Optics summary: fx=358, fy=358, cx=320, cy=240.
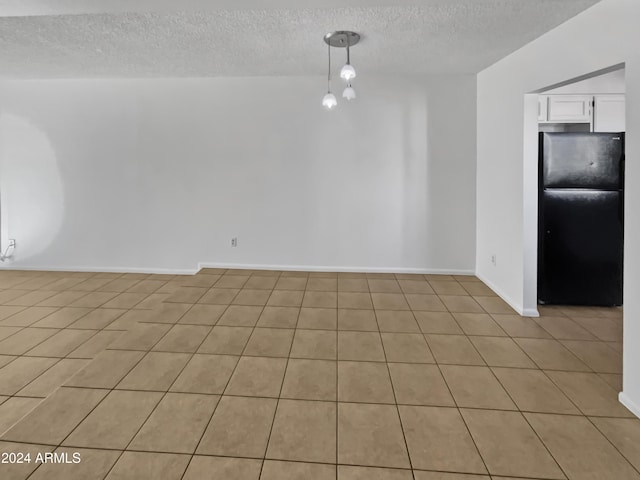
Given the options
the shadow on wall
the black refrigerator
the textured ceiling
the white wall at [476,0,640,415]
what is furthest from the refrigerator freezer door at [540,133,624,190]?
the shadow on wall

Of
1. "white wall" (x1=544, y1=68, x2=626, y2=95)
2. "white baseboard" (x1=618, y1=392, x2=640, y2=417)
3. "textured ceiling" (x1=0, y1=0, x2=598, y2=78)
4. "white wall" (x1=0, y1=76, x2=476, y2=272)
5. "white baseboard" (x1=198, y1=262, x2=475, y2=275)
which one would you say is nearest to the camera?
"white baseboard" (x1=618, y1=392, x2=640, y2=417)

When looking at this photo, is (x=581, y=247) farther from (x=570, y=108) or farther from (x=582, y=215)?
(x=570, y=108)

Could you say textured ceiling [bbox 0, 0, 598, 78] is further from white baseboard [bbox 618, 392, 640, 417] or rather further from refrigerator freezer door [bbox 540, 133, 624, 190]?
white baseboard [bbox 618, 392, 640, 417]

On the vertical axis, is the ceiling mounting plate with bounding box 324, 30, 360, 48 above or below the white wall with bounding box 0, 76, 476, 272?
above

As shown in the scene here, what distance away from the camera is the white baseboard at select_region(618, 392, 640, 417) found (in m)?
1.82

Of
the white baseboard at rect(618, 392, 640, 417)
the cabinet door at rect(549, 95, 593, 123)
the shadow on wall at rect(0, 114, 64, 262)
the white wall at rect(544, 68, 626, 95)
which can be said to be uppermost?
the white wall at rect(544, 68, 626, 95)

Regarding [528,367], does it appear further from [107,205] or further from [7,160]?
[7,160]

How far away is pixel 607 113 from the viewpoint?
351cm

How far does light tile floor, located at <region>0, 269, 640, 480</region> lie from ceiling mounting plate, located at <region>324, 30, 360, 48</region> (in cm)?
236

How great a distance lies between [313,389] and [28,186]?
4783 mm

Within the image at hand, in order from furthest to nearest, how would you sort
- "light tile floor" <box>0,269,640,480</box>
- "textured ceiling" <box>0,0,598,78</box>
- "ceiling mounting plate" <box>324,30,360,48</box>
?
1. "ceiling mounting plate" <box>324,30,360,48</box>
2. "textured ceiling" <box>0,0,598,78</box>
3. "light tile floor" <box>0,269,640,480</box>

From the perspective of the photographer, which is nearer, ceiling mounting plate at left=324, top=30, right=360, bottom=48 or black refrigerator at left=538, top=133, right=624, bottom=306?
ceiling mounting plate at left=324, top=30, right=360, bottom=48

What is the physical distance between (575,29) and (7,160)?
6.17m

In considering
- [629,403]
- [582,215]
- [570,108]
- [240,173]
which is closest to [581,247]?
[582,215]
